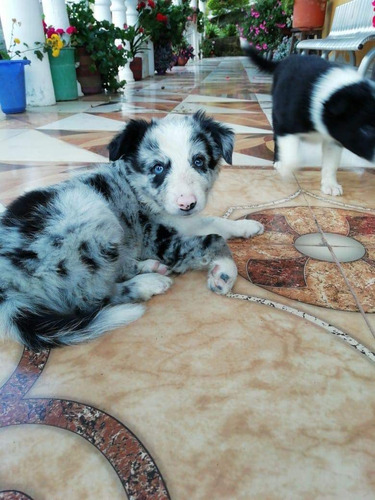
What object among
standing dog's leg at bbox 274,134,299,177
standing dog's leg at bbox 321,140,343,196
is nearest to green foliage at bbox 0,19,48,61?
standing dog's leg at bbox 274,134,299,177

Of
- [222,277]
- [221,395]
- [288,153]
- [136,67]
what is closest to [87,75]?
[136,67]

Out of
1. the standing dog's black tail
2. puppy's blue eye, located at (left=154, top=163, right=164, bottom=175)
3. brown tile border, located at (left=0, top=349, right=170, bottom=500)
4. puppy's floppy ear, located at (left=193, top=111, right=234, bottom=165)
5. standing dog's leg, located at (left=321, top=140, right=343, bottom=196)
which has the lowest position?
brown tile border, located at (left=0, top=349, right=170, bottom=500)

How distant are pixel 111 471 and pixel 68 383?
29 cm

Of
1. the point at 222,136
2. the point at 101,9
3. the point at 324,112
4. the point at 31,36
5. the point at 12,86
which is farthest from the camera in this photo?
the point at 101,9

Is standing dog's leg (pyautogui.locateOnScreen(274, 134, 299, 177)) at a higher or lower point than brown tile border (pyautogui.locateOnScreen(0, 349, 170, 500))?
higher

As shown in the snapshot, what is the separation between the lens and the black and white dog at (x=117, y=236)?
3.96 ft

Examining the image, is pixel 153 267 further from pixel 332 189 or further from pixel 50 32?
pixel 50 32

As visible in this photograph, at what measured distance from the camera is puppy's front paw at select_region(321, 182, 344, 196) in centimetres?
232

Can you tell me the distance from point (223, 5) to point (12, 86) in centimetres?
2192

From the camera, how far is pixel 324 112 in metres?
2.15

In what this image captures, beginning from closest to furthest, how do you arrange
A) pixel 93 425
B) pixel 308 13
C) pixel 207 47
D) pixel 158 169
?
pixel 93 425 → pixel 158 169 → pixel 308 13 → pixel 207 47

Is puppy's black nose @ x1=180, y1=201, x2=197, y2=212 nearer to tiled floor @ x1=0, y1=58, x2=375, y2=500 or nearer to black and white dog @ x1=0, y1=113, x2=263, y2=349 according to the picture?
black and white dog @ x1=0, y1=113, x2=263, y2=349

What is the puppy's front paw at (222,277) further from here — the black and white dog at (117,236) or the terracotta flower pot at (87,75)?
the terracotta flower pot at (87,75)

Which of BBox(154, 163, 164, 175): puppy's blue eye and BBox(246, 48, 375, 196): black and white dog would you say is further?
BBox(246, 48, 375, 196): black and white dog
